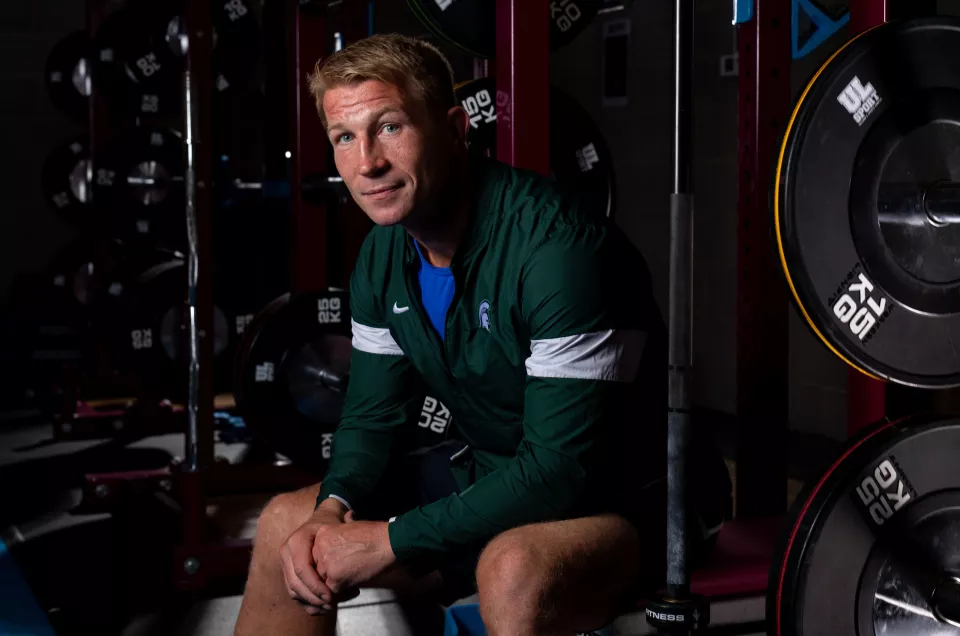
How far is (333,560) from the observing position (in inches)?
52.7

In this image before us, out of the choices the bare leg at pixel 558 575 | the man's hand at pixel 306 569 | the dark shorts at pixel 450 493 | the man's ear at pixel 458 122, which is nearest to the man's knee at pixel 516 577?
the bare leg at pixel 558 575

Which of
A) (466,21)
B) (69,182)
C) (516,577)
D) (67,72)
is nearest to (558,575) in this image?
(516,577)

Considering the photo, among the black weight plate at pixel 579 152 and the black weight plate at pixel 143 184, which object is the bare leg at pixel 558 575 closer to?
the black weight plate at pixel 579 152

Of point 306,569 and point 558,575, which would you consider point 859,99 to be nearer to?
point 558,575

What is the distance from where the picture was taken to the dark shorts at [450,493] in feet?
4.51

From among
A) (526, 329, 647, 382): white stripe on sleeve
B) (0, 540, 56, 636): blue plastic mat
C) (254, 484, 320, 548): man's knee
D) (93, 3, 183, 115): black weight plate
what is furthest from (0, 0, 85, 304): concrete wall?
(526, 329, 647, 382): white stripe on sleeve

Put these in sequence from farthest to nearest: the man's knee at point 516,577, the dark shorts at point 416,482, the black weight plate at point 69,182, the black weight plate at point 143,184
→ 1. the black weight plate at point 69,182
2. the black weight plate at point 143,184
3. the dark shorts at point 416,482
4. the man's knee at point 516,577

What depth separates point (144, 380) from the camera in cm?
448

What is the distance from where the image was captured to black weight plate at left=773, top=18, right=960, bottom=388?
49.3 inches

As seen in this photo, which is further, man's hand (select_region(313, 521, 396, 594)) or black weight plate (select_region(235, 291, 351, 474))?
black weight plate (select_region(235, 291, 351, 474))

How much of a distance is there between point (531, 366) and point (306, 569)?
0.38 m

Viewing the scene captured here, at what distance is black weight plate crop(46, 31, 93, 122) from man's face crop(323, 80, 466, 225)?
4.30m

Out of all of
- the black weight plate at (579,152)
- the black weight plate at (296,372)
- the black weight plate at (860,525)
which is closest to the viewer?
the black weight plate at (860,525)

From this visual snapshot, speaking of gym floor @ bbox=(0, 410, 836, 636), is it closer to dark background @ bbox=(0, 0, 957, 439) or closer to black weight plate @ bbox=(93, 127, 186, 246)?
dark background @ bbox=(0, 0, 957, 439)
